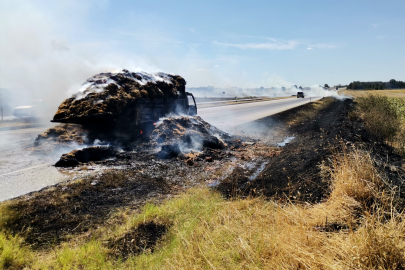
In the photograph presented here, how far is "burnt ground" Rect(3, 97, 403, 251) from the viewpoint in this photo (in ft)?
15.4

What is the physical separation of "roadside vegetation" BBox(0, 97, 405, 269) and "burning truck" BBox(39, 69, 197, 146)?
526 centimetres

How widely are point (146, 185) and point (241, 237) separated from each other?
3934mm

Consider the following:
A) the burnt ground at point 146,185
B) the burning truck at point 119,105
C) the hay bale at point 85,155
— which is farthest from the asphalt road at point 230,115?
the hay bale at point 85,155

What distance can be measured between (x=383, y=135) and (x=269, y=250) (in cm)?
1063

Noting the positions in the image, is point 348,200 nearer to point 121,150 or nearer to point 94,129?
point 121,150

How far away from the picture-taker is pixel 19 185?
254 inches

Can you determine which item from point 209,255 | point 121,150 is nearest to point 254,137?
point 121,150

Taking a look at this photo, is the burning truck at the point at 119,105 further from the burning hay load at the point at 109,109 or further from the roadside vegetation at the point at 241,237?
the roadside vegetation at the point at 241,237

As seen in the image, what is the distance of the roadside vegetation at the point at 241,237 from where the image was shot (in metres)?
2.87

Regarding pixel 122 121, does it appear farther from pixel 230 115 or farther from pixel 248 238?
pixel 230 115

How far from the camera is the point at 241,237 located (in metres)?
3.65

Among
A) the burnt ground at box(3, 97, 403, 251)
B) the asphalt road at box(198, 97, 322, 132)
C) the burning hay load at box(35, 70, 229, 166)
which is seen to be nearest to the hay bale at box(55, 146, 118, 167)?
the burning hay load at box(35, 70, 229, 166)

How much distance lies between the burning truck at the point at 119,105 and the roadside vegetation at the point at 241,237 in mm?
5264

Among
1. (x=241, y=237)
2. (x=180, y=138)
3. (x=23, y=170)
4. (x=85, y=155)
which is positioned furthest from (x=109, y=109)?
(x=241, y=237)
